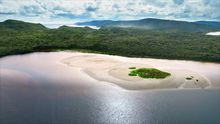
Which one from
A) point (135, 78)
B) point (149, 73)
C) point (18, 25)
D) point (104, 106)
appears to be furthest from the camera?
point (18, 25)

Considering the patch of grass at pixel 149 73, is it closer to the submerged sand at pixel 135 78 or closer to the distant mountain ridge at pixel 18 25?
the submerged sand at pixel 135 78

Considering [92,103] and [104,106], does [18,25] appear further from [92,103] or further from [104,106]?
[104,106]

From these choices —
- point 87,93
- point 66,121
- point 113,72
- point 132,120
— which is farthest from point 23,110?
point 113,72

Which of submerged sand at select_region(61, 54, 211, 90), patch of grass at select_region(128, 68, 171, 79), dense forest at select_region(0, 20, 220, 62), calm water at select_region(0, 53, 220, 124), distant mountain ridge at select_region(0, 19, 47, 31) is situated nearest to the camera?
calm water at select_region(0, 53, 220, 124)

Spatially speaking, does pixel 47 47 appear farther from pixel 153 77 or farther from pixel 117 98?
pixel 117 98

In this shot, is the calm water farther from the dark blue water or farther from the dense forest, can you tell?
the dense forest

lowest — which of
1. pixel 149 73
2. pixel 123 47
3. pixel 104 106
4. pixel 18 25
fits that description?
pixel 123 47

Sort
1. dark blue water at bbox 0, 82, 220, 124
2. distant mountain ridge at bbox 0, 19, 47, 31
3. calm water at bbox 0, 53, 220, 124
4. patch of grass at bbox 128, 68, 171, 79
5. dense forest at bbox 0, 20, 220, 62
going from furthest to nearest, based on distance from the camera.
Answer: distant mountain ridge at bbox 0, 19, 47, 31 → dense forest at bbox 0, 20, 220, 62 → patch of grass at bbox 128, 68, 171, 79 → calm water at bbox 0, 53, 220, 124 → dark blue water at bbox 0, 82, 220, 124

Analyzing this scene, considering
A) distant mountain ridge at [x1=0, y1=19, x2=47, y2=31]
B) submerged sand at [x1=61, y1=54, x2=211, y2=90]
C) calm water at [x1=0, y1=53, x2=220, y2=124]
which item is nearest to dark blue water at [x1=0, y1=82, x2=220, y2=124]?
calm water at [x1=0, y1=53, x2=220, y2=124]

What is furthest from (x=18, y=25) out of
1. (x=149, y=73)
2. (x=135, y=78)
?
(x=135, y=78)

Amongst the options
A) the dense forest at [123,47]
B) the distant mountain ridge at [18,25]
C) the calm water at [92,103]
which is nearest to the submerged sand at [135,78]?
the calm water at [92,103]
